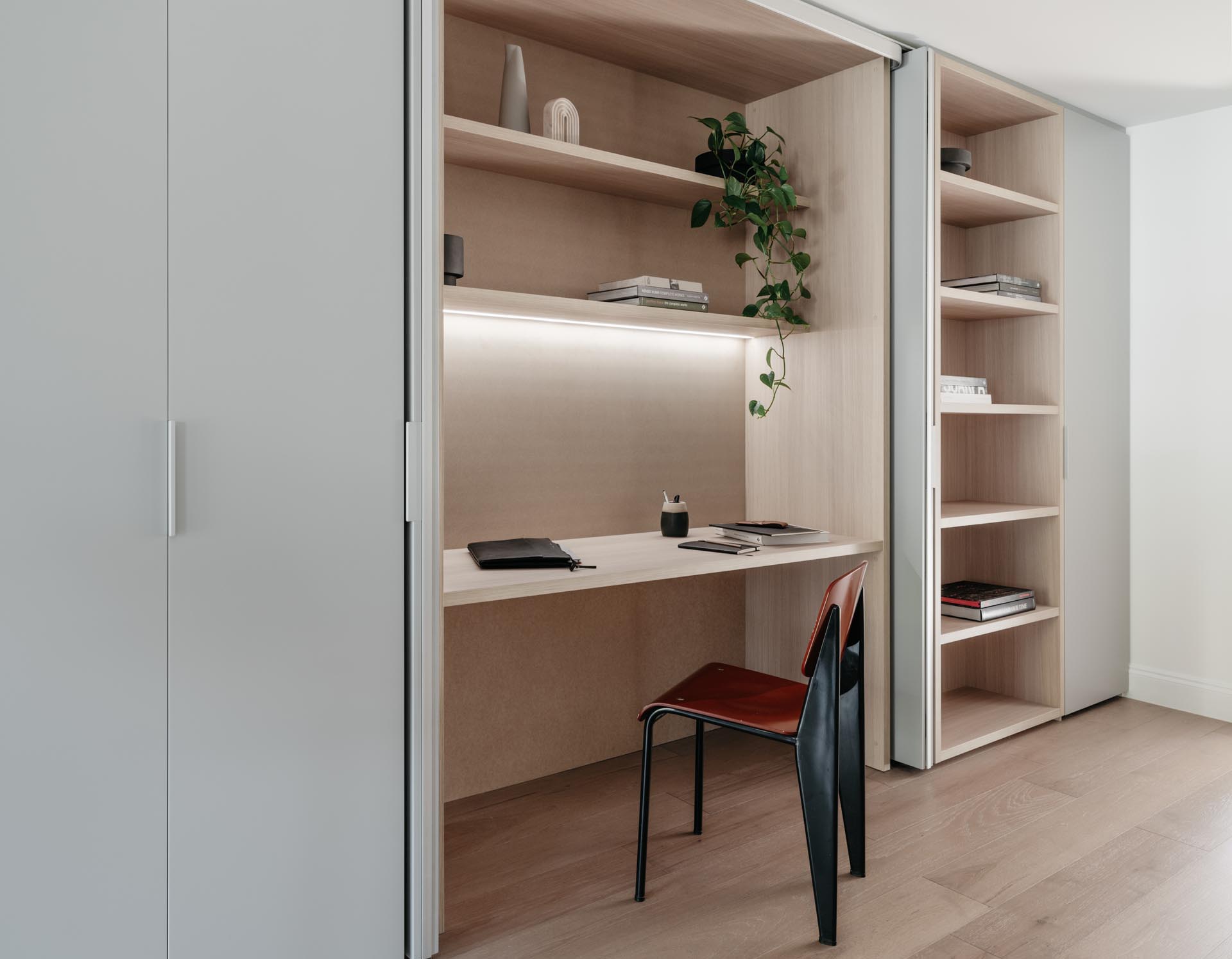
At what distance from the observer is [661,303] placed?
8.50 ft

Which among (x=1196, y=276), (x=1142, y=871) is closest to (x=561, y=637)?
(x=1142, y=871)

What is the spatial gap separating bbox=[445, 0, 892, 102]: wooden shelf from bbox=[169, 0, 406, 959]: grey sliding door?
822 mm

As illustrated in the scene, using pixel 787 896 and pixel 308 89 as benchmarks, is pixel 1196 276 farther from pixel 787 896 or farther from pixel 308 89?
pixel 308 89

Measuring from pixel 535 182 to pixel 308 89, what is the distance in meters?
1.06

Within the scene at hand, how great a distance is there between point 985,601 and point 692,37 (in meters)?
2.11

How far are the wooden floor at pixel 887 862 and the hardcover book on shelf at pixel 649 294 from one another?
4.91 feet

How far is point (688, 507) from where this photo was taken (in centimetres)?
310

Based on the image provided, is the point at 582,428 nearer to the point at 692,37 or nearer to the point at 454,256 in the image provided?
the point at 454,256

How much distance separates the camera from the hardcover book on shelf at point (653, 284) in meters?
2.56

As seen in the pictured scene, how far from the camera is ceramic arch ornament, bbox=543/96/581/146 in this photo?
2.46 m

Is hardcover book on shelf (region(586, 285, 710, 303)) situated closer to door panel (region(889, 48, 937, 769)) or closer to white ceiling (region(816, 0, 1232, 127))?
door panel (region(889, 48, 937, 769))

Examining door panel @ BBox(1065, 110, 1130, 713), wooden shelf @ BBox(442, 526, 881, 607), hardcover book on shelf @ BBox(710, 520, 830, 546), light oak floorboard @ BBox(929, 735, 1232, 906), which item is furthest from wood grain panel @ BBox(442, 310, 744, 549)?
light oak floorboard @ BBox(929, 735, 1232, 906)

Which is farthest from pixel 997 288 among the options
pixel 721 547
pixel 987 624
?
pixel 721 547

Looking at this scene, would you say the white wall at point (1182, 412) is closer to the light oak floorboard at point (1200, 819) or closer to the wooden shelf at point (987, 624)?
the wooden shelf at point (987, 624)
